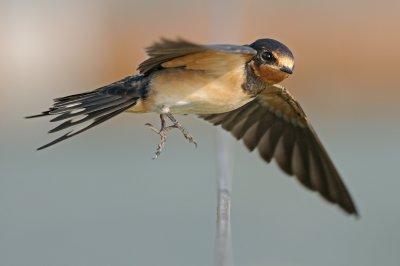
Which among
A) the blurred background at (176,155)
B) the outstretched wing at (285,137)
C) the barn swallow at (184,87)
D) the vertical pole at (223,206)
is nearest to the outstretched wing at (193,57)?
the barn swallow at (184,87)

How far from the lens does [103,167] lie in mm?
6730

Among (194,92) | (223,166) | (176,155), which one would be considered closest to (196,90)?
(194,92)

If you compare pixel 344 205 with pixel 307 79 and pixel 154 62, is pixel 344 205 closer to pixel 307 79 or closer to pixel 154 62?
pixel 154 62

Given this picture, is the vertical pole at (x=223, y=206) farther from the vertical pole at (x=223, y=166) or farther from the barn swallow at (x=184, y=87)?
the barn swallow at (x=184, y=87)

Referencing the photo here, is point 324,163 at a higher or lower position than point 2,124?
higher

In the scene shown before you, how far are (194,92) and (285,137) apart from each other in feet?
2.45

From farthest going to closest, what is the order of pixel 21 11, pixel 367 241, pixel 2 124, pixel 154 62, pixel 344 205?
1. pixel 21 11
2. pixel 2 124
3. pixel 367 241
4. pixel 344 205
5. pixel 154 62

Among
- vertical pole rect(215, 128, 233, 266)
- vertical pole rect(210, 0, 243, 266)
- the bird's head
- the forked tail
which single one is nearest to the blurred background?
vertical pole rect(210, 0, 243, 266)

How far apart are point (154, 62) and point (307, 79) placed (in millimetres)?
4690

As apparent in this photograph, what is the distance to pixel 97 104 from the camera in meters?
3.11

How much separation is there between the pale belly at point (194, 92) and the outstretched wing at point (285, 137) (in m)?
0.47

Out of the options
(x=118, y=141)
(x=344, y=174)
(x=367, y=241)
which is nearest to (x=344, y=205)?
(x=367, y=241)

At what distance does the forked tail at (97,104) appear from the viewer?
3.01 meters

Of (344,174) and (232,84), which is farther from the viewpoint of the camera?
(344,174)
